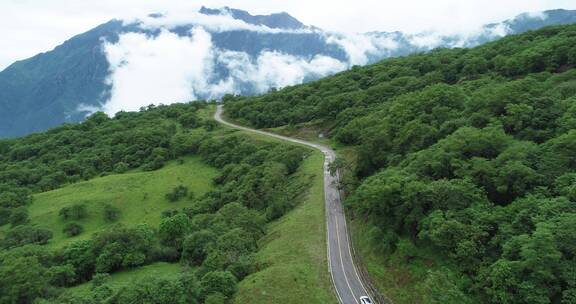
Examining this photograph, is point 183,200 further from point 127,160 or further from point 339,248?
point 339,248

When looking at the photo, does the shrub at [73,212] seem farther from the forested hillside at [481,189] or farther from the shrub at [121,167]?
the forested hillside at [481,189]

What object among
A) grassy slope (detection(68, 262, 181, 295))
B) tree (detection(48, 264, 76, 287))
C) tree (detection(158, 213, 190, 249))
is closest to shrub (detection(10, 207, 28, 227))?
tree (detection(48, 264, 76, 287))

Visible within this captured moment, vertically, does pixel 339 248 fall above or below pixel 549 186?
below

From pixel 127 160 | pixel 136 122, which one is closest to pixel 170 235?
pixel 127 160

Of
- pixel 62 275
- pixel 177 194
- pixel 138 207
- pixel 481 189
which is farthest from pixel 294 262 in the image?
pixel 138 207

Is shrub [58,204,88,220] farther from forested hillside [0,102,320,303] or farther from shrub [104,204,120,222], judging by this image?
shrub [104,204,120,222]
